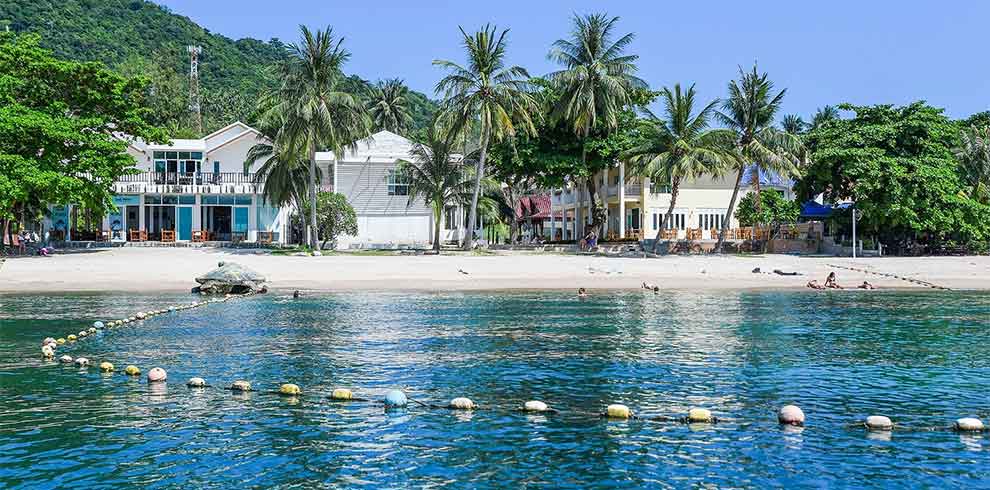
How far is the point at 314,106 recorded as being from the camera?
52.8 metres

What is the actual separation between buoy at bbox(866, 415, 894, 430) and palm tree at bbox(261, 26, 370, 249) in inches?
1695

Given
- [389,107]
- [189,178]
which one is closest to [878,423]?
[189,178]

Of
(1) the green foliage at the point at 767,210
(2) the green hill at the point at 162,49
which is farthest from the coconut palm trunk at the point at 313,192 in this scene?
(2) the green hill at the point at 162,49

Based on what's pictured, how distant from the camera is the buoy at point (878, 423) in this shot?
39.1ft

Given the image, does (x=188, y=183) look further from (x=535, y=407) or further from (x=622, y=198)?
(x=535, y=407)

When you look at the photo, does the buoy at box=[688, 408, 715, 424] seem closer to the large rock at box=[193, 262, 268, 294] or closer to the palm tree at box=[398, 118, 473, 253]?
the large rock at box=[193, 262, 268, 294]

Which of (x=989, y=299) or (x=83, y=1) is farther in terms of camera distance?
(x=83, y=1)

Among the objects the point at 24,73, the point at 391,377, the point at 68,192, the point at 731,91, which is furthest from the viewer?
the point at 731,91

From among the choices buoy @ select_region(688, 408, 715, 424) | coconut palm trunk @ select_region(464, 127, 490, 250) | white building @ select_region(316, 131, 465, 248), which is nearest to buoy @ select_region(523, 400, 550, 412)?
buoy @ select_region(688, 408, 715, 424)

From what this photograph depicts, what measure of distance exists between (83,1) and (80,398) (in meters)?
130

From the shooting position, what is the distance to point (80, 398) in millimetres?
13922

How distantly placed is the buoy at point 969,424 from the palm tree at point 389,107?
86225mm

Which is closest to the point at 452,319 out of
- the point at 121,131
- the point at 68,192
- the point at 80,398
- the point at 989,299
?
the point at 80,398

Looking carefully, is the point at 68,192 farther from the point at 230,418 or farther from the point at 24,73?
the point at 230,418
